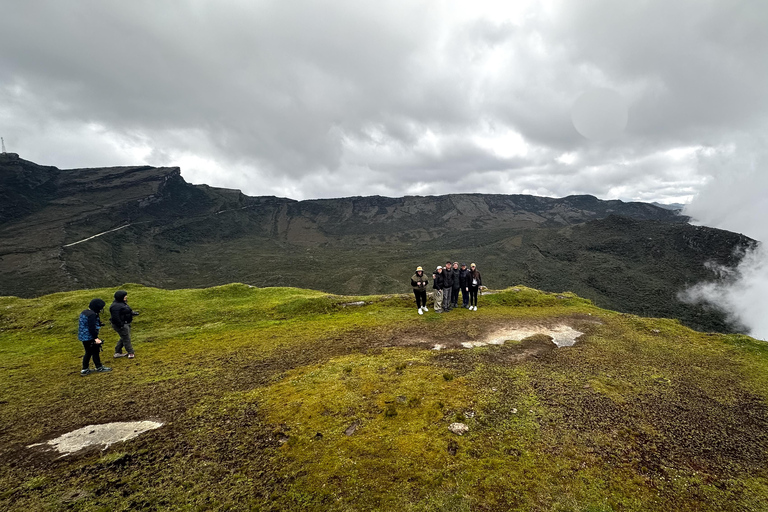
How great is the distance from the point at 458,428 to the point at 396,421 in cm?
142

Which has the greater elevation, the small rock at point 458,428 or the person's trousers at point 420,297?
the person's trousers at point 420,297

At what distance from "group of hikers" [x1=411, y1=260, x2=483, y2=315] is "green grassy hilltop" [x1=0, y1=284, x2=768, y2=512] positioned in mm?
3668

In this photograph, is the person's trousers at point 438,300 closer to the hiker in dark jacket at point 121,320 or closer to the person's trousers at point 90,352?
the hiker in dark jacket at point 121,320

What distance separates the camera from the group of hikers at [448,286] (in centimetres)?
1833

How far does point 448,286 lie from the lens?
18719 millimetres

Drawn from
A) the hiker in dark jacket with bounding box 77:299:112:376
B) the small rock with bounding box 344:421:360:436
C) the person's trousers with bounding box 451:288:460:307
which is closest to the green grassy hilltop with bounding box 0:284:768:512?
the small rock with bounding box 344:421:360:436

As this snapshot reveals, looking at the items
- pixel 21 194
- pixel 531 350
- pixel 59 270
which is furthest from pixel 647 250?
pixel 21 194

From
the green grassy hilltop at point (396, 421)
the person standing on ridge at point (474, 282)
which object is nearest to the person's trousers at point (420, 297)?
the person standing on ridge at point (474, 282)

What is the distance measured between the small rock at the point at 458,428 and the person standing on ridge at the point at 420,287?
32.9ft

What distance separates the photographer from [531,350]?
42.1 feet

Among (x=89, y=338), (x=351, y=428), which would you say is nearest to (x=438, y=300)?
(x=351, y=428)

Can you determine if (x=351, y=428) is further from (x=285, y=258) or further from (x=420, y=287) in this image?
(x=285, y=258)

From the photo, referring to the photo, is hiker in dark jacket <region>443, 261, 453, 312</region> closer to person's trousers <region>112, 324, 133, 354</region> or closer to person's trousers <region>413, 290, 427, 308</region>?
person's trousers <region>413, 290, 427, 308</region>

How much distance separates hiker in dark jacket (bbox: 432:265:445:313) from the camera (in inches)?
724
